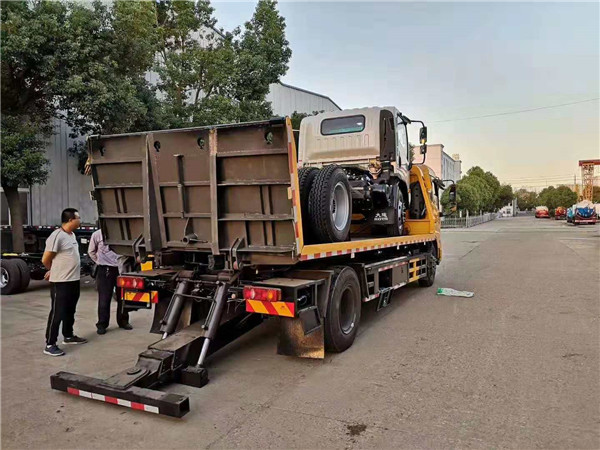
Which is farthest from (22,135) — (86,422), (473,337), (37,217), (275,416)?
(473,337)

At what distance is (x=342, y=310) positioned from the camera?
5637 mm

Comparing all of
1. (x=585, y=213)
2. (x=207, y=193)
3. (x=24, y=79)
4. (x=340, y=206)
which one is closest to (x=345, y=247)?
(x=340, y=206)

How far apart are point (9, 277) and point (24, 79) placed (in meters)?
4.28

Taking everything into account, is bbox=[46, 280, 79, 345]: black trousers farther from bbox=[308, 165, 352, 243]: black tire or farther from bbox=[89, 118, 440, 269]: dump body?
bbox=[308, 165, 352, 243]: black tire

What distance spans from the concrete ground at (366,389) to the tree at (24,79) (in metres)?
3.40

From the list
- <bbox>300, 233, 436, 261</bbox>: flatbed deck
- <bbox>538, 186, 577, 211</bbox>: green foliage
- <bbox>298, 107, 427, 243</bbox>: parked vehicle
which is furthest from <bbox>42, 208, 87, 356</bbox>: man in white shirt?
<bbox>538, 186, 577, 211</bbox>: green foliage

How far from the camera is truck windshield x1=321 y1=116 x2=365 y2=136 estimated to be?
799 centimetres

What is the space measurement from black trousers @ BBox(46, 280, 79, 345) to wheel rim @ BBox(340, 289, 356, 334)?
327 cm

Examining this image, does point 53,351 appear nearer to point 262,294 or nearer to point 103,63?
point 262,294

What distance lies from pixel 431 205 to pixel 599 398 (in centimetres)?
609

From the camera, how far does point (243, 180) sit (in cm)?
468

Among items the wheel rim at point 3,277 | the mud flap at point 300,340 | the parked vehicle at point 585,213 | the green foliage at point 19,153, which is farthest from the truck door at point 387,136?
the parked vehicle at point 585,213

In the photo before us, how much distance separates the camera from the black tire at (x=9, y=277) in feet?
30.0

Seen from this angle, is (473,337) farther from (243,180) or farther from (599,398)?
(243,180)
